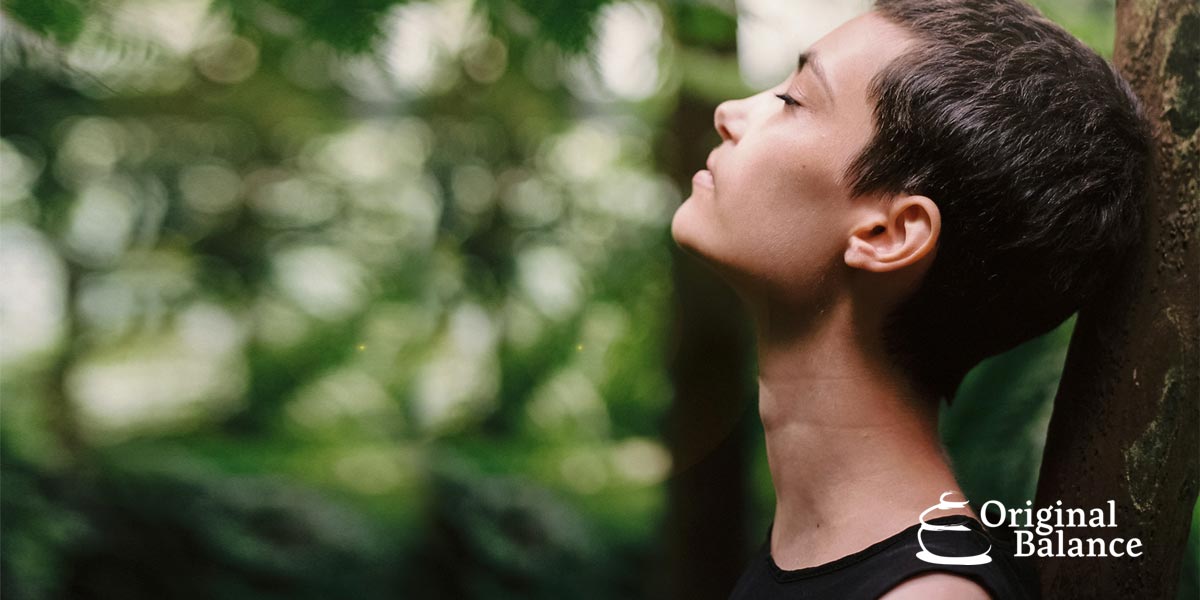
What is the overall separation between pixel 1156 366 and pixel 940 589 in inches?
11.9

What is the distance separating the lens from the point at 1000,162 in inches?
23.1

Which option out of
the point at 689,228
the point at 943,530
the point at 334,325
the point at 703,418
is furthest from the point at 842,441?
the point at 334,325

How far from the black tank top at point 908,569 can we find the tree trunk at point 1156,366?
103 millimetres

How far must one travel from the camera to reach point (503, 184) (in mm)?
1728

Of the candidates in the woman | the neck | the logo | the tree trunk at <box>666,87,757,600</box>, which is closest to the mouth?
the woman

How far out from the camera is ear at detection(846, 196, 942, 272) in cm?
59

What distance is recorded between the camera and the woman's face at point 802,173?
0.62 meters

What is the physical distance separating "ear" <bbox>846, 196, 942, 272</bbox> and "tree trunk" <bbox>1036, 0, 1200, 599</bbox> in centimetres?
21

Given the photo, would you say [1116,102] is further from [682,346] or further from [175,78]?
[175,78]

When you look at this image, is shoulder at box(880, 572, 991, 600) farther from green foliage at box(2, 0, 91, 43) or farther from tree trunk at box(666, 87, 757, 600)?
green foliage at box(2, 0, 91, 43)

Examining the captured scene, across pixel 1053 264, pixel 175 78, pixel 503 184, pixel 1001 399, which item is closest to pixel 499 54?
pixel 503 184

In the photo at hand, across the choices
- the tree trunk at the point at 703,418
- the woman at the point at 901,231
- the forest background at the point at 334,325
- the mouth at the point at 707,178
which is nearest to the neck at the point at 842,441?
the woman at the point at 901,231

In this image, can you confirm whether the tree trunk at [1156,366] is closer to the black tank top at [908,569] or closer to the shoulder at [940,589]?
the black tank top at [908,569]

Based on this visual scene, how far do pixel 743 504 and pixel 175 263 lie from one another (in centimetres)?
133
